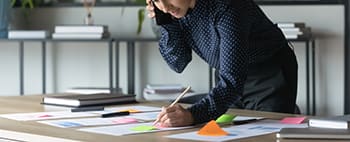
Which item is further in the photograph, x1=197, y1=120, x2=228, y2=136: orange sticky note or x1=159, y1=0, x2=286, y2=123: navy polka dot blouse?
x1=159, y1=0, x2=286, y2=123: navy polka dot blouse

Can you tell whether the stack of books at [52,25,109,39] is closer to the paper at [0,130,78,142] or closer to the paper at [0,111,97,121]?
the paper at [0,111,97,121]

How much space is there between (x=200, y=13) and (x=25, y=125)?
2.03 ft

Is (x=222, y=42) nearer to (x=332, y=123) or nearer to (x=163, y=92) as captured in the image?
(x=332, y=123)

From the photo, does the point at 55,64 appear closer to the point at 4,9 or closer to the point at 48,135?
the point at 4,9

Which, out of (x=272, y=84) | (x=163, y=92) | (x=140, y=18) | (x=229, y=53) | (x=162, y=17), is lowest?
(x=163, y=92)

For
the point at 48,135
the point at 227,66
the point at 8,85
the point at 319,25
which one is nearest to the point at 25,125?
the point at 48,135

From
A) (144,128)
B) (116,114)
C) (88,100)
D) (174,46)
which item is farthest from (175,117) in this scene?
(88,100)

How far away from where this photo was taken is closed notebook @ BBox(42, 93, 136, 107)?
250 centimetres

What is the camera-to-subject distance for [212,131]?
5.94 feet

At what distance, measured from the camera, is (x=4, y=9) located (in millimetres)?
4898

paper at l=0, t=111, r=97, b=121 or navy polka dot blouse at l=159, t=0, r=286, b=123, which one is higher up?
navy polka dot blouse at l=159, t=0, r=286, b=123

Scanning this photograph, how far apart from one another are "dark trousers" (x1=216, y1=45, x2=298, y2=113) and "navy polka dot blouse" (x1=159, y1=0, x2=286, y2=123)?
59 mm

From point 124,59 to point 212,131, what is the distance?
313 cm

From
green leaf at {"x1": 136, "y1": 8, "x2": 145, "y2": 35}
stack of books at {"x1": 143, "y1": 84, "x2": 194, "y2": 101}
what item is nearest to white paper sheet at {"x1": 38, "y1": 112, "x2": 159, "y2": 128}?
stack of books at {"x1": 143, "y1": 84, "x2": 194, "y2": 101}
